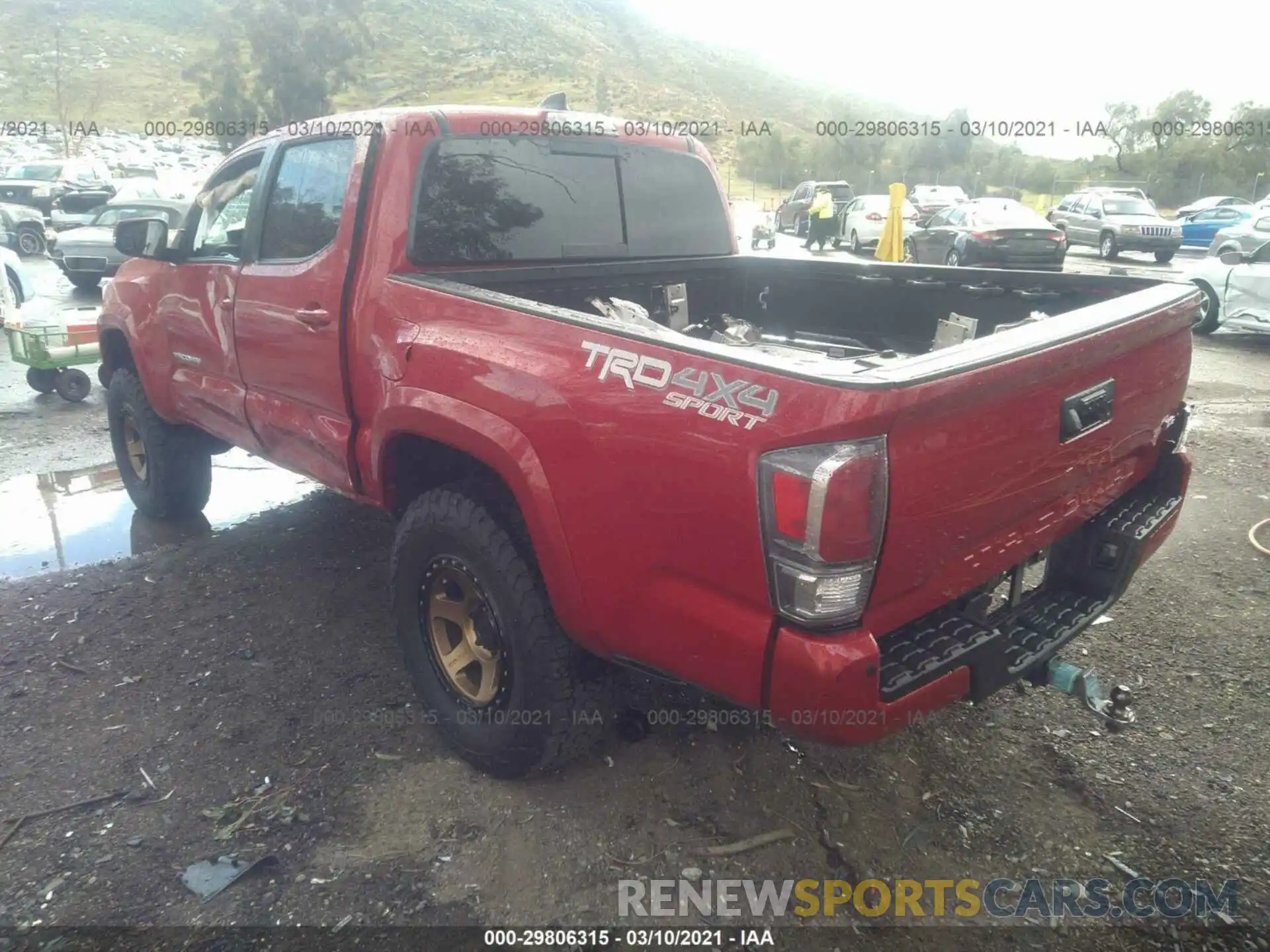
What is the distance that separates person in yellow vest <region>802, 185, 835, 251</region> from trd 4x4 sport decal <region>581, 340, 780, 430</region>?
19.9 meters

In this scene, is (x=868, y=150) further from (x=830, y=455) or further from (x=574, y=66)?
(x=830, y=455)

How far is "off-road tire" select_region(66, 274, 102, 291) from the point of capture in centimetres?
1387

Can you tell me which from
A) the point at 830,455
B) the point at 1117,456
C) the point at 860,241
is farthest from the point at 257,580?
the point at 860,241

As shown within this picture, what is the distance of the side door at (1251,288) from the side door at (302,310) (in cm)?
1023

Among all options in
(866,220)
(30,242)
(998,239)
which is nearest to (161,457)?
(998,239)

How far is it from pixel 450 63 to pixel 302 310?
5905cm

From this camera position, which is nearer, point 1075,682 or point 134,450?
point 1075,682

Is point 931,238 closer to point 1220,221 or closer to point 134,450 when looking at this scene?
point 1220,221

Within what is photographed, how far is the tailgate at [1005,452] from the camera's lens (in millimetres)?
1945

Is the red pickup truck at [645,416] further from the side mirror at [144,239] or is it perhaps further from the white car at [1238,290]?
the white car at [1238,290]

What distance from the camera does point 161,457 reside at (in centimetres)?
489

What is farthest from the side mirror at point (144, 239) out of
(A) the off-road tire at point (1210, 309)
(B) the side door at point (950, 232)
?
(B) the side door at point (950, 232)

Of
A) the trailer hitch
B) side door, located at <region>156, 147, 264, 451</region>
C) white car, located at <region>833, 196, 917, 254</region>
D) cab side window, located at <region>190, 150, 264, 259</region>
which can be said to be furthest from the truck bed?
white car, located at <region>833, 196, 917, 254</region>

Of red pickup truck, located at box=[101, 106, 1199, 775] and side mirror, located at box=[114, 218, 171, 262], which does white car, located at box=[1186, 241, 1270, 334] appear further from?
side mirror, located at box=[114, 218, 171, 262]
